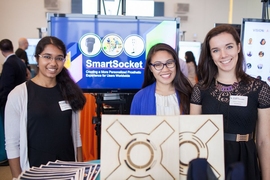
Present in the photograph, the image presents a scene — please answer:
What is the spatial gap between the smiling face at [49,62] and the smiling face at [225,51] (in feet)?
2.93

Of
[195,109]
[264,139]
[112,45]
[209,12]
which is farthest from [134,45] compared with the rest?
[209,12]

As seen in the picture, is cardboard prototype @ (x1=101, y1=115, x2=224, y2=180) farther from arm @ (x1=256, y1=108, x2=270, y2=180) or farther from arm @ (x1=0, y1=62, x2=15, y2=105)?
arm @ (x1=0, y1=62, x2=15, y2=105)

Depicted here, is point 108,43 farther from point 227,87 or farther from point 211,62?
point 227,87

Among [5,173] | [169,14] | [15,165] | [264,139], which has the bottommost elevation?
[5,173]

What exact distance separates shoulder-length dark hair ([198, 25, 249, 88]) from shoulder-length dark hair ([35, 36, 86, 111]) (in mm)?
783

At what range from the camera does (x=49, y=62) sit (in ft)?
4.82

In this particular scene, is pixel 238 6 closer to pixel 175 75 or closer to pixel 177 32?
pixel 177 32

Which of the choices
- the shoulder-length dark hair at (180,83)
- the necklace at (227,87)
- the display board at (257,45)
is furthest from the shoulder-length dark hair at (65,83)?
the display board at (257,45)

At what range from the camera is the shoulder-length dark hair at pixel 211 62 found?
1.32 m

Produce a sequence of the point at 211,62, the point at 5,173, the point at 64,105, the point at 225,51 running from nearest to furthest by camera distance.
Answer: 1. the point at 225,51
2. the point at 211,62
3. the point at 64,105
4. the point at 5,173

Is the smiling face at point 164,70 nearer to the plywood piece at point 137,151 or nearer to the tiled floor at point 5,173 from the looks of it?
the plywood piece at point 137,151

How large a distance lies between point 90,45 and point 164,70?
1.30 meters

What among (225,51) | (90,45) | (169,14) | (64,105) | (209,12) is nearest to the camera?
(225,51)

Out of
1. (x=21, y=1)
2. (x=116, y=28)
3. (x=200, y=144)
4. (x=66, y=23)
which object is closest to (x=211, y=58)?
(x=200, y=144)
